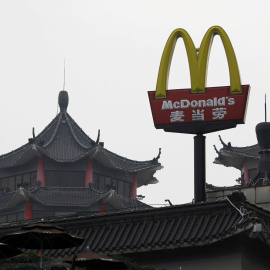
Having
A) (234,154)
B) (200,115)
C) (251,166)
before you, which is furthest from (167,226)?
(251,166)

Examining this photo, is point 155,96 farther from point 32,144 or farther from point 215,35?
point 32,144

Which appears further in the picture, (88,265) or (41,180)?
(41,180)

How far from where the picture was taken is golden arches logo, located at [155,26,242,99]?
46312 millimetres

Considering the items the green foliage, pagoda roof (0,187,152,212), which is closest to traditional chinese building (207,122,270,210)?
pagoda roof (0,187,152,212)

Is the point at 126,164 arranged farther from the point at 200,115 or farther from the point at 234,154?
the point at 200,115

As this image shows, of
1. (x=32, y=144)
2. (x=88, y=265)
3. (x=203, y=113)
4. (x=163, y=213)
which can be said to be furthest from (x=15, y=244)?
(x=32, y=144)

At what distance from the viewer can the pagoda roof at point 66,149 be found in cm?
8312

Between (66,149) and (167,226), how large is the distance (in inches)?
1815

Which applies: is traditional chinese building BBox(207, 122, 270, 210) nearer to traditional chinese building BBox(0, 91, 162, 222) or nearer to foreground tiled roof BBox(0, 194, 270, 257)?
foreground tiled roof BBox(0, 194, 270, 257)

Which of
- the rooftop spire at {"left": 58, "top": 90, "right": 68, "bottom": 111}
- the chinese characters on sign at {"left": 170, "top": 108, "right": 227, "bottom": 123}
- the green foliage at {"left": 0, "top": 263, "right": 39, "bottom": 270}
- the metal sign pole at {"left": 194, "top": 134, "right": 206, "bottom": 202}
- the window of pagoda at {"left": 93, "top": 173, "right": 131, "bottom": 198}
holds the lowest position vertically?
the green foliage at {"left": 0, "top": 263, "right": 39, "bottom": 270}

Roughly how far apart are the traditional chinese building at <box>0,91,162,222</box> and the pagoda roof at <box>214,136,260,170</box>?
26.1 feet

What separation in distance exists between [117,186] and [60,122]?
7802 mm

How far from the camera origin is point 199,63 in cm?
4638

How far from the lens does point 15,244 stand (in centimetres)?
3494
